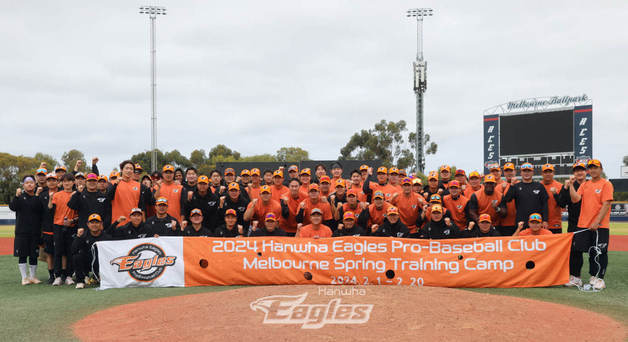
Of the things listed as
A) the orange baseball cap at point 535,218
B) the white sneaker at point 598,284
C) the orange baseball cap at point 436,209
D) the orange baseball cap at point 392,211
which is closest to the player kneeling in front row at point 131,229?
the orange baseball cap at point 392,211

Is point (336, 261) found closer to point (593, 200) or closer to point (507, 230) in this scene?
point (507, 230)

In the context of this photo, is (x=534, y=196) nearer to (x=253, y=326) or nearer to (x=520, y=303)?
(x=520, y=303)

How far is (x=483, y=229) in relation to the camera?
28.7 ft

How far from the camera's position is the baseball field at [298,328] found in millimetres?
5164

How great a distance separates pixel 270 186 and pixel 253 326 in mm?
5212

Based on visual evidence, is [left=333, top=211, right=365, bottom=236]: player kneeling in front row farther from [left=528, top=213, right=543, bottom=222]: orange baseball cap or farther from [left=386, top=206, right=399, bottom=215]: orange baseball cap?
[left=528, top=213, right=543, bottom=222]: orange baseball cap

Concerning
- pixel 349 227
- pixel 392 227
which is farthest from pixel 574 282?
pixel 349 227

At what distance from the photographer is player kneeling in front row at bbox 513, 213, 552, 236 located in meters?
8.41

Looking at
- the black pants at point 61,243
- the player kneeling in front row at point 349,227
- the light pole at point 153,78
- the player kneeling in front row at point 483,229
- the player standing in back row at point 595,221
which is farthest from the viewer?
the light pole at point 153,78

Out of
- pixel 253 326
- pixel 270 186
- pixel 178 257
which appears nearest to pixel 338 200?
pixel 270 186

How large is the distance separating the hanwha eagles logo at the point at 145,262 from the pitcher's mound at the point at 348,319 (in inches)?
69.1

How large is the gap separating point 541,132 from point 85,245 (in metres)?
34.9

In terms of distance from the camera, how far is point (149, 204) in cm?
998

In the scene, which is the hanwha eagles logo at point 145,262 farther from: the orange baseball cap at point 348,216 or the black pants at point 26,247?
the orange baseball cap at point 348,216
